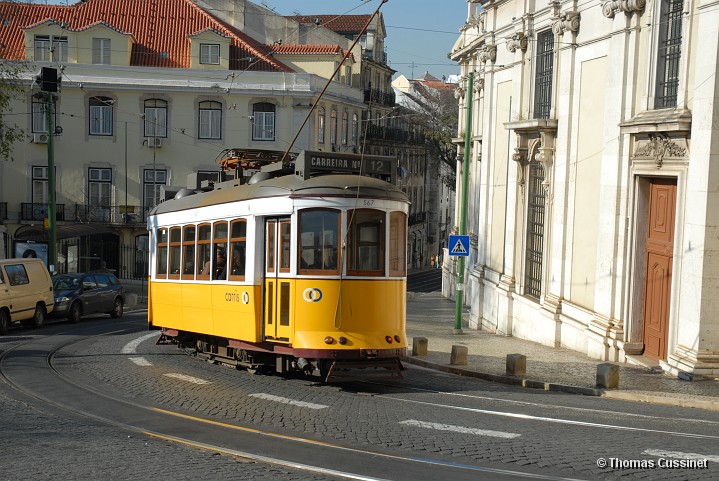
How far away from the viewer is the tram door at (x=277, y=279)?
1542 centimetres

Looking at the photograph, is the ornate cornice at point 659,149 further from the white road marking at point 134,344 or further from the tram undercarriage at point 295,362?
the white road marking at point 134,344

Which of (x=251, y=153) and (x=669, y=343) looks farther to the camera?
(x=251, y=153)

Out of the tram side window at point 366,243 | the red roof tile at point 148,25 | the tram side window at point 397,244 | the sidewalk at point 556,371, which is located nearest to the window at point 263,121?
the red roof tile at point 148,25

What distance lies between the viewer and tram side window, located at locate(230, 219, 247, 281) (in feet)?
53.7

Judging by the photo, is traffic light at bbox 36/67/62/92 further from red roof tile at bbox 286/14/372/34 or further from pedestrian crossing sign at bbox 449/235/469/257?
red roof tile at bbox 286/14/372/34

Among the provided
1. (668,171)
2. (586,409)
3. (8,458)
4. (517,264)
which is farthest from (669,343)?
(8,458)

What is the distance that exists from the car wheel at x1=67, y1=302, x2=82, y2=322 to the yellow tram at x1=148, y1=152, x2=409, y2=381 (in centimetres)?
1609

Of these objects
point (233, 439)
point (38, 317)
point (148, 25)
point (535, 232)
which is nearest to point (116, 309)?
point (38, 317)

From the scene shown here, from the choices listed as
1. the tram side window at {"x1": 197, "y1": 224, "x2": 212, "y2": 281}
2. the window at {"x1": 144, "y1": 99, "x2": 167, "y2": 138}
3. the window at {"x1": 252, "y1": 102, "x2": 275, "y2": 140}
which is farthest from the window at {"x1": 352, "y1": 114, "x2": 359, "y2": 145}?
the tram side window at {"x1": 197, "y1": 224, "x2": 212, "y2": 281}

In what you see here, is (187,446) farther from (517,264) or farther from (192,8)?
(192,8)

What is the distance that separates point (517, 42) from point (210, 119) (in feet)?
87.8

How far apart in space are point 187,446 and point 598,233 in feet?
40.6

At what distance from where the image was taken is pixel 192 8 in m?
56.0

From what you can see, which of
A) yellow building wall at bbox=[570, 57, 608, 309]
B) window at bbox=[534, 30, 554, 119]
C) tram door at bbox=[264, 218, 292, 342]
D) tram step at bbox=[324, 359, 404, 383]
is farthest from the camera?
window at bbox=[534, 30, 554, 119]
